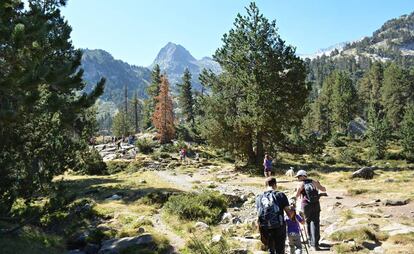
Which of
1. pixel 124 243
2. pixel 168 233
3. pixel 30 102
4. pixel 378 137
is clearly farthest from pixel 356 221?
pixel 378 137

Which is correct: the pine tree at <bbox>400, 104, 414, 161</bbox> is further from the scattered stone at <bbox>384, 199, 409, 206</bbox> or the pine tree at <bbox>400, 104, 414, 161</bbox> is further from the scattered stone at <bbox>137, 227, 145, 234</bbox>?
the scattered stone at <bbox>137, 227, 145, 234</bbox>

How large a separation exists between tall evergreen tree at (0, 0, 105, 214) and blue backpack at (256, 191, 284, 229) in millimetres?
7169

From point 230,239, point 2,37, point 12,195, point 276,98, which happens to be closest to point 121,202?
point 12,195

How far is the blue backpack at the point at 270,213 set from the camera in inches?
352

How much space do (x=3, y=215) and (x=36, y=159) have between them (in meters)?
3.74

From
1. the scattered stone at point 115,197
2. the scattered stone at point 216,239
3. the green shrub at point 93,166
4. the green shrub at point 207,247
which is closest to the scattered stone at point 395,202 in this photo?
the scattered stone at point 216,239

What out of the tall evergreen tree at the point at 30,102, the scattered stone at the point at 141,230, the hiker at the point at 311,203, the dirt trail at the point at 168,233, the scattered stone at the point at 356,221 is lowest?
the dirt trail at the point at 168,233

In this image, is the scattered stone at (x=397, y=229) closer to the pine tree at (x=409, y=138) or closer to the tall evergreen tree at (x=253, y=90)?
the tall evergreen tree at (x=253, y=90)

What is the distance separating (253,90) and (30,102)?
2301 centimetres

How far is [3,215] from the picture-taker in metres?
13.3

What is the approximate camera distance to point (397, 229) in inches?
501

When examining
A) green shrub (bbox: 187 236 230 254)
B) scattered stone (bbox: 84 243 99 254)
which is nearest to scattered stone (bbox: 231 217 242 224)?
green shrub (bbox: 187 236 230 254)

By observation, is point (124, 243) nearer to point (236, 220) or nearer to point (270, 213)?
point (236, 220)

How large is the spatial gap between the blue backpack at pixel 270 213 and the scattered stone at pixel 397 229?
17.1 feet
